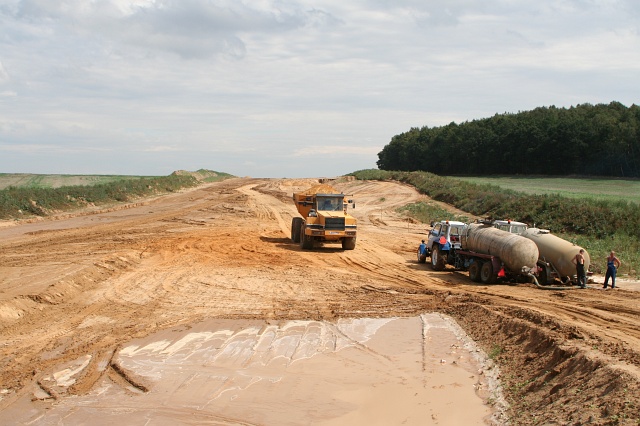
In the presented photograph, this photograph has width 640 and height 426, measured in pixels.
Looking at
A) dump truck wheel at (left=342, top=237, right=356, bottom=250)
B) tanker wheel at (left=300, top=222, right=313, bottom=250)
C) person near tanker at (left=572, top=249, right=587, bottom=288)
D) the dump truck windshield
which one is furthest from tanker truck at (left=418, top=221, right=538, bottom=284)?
tanker wheel at (left=300, top=222, right=313, bottom=250)

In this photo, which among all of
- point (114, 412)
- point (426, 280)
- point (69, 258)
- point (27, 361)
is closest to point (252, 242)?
point (69, 258)

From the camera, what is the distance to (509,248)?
65.8 feet

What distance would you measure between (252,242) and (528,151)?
69219 mm

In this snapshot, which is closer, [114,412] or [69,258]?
[114,412]

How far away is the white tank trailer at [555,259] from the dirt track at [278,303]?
89cm

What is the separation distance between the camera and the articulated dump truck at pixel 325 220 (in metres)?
28.1

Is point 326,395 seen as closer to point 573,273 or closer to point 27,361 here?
point 27,361

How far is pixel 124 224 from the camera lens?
38.9 m

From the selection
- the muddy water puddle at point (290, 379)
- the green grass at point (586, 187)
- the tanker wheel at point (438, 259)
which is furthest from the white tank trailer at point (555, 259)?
the green grass at point (586, 187)

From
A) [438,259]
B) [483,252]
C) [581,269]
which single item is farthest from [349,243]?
[581,269]

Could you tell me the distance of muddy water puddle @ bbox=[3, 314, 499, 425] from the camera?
9.93 meters

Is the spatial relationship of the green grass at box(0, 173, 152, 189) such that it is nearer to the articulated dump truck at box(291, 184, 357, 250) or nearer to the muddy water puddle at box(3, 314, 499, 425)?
the articulated dump truck at box(291, 184, 357, 250)

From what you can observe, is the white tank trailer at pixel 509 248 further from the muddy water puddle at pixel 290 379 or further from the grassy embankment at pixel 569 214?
the muddy water puddle at pixel 290 379

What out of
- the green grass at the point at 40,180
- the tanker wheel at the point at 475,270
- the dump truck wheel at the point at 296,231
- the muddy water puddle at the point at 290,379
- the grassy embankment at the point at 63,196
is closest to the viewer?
the muddy water puddle at the point at 290,379
